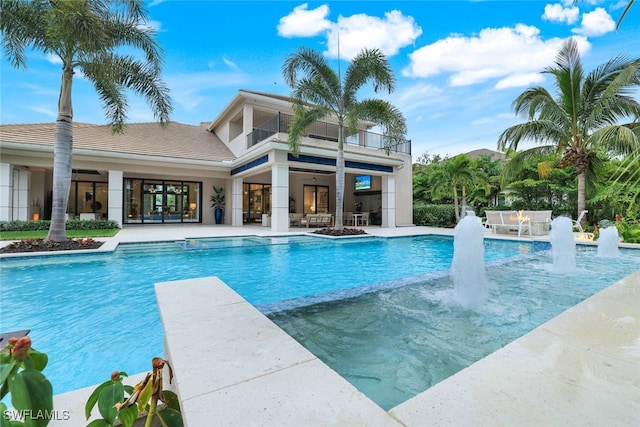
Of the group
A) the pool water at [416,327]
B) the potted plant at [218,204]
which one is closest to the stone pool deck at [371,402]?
the pool water at [416,327]

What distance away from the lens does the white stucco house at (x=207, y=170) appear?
13.9m

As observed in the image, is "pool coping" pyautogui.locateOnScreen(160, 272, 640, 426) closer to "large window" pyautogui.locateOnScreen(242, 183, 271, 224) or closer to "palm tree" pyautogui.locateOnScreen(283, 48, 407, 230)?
"palm tree" pyautogui.locateOnScreen(283, 48, 407, 230)

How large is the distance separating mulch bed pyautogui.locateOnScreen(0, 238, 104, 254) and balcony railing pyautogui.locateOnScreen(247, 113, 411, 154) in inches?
365

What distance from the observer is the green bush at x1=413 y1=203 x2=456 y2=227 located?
60.2 ft

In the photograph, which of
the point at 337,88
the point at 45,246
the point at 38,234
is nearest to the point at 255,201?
the point at 337,88

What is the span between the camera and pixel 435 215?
19.1 m

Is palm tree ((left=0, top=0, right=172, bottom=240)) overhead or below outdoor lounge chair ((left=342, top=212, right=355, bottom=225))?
overhead

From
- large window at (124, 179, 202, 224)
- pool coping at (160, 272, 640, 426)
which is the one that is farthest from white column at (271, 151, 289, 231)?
pool coping at (160, 272, 640, 426)

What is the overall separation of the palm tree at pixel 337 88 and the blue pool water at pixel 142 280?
5256 mm

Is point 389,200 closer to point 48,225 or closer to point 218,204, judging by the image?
point 218,204

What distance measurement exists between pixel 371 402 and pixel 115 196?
17016 millimetres

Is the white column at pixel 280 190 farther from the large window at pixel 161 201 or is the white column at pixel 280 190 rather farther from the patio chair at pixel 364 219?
the large window at pixel 161 201

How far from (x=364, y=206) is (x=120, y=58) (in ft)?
55.2

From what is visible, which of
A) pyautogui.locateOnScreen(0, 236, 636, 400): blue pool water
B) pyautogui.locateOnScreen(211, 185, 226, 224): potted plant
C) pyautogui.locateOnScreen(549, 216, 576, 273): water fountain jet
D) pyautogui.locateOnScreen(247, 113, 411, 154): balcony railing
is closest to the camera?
pyautogui.locateOnScreen(0, 236, 636, 400): blue pool water
